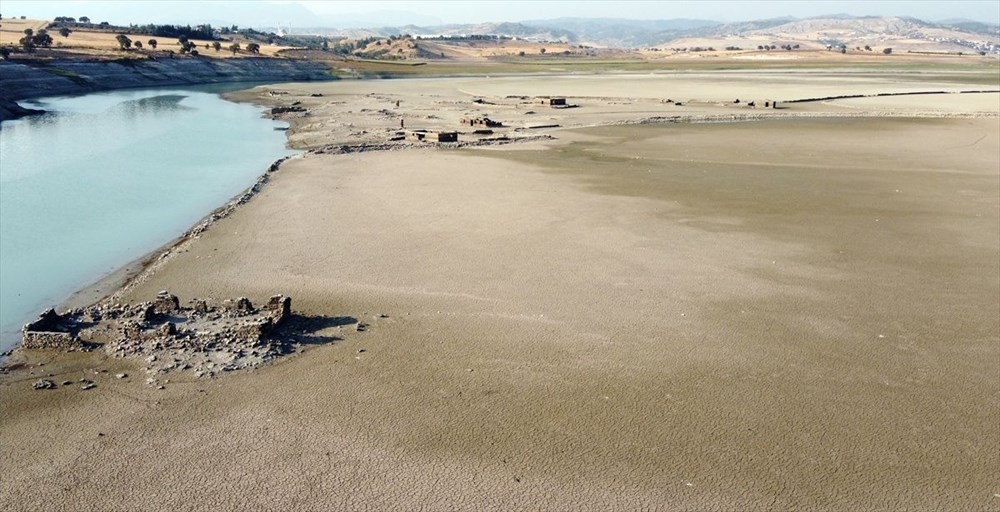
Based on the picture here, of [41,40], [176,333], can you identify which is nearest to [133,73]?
[41,40]

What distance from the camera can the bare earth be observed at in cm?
880

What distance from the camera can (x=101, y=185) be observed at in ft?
90.5

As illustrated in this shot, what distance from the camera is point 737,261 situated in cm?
1709

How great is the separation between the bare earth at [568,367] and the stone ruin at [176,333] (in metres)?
0.36

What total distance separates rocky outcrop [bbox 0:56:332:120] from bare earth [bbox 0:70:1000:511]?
43139 mm

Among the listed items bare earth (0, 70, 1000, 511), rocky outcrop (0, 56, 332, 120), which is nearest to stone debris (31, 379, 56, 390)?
bare earth (0, 70, 1000, 511)

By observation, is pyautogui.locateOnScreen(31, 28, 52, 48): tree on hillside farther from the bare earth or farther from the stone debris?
the stone debris

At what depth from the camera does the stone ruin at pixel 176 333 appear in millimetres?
11633

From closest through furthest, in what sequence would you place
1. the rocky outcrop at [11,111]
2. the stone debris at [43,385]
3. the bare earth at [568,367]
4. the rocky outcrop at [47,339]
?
the bare earth at [568,367] → the stone debris at [43,385] → the rocky outcrop at [47,339] → the rocky outcrop at [11,111]

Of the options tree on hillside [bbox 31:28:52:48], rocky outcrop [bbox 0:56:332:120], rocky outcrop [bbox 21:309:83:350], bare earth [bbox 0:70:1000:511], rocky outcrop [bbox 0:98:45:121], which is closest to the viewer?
bare earth [bbox 0:70:1000:511]

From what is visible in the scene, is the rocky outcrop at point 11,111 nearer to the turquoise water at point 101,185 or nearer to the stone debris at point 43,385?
the turquoise water at point 101,185

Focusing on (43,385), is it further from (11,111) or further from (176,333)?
(11,111)

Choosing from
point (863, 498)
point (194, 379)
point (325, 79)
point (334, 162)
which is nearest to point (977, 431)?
point (863, 498)

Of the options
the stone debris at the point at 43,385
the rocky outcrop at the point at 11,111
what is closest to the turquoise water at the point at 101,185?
the rocky outcrop at the point at 11,111
